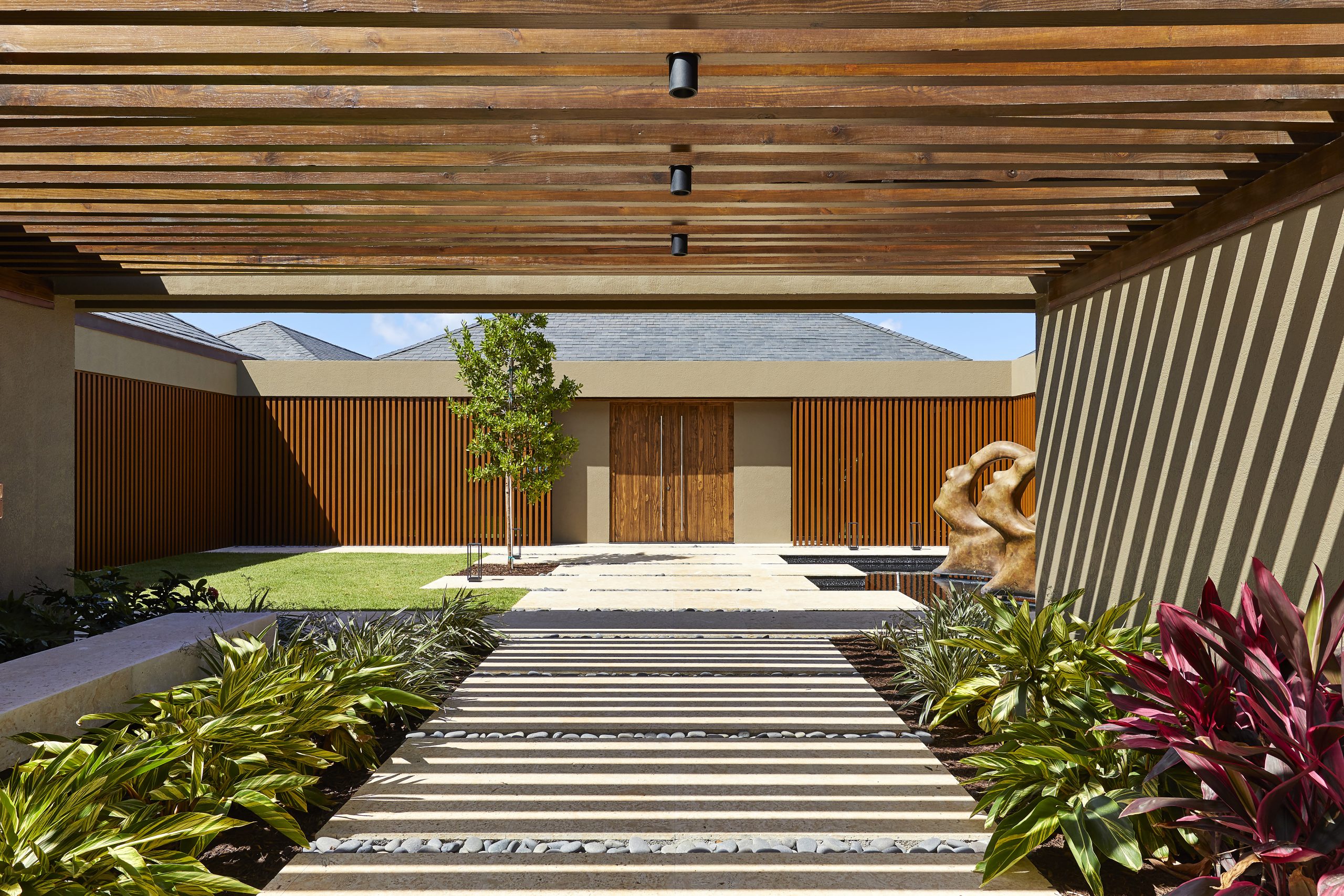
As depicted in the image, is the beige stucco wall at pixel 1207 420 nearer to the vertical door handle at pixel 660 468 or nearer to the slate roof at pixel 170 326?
the vertical door handle at pixel 660 468

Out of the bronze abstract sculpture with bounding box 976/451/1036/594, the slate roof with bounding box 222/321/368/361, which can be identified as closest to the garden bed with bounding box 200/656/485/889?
the bronze abstract sculpture with bounding box 976/451/1036/594

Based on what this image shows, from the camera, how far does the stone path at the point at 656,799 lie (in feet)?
10.7

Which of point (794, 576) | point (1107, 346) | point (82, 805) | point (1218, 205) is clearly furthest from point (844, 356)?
point (82, 805)

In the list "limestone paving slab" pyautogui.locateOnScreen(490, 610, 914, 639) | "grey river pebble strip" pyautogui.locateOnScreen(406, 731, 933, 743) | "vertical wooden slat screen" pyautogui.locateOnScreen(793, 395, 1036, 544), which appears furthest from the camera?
"vertical wooden slat screen" pyautogui.locateOnScreen(793, 395, 1036, 544)

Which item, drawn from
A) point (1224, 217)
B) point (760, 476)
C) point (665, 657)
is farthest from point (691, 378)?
point (1224, 217)

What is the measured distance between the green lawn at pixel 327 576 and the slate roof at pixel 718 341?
515 centimetres

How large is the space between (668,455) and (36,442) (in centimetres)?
1144

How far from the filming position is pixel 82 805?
9.67ft

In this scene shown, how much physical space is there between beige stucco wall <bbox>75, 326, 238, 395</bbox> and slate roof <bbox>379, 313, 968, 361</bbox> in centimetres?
306

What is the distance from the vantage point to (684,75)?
329 centimetres

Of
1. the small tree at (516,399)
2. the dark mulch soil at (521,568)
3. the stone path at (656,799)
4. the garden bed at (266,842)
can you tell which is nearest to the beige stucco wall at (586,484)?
the small tree at (516,399)

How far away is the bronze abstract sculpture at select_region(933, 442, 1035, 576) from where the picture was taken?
11.5 m

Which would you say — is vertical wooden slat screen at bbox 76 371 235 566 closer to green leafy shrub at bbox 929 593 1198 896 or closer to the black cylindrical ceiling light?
the black cylindrical ceiling light

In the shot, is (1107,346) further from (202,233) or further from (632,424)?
(632,424)
